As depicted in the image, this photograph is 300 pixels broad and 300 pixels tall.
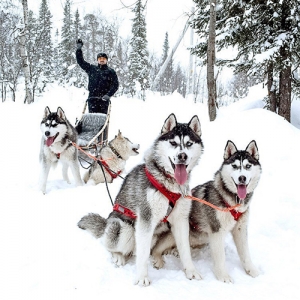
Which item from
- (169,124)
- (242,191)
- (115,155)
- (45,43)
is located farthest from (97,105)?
(45,43)

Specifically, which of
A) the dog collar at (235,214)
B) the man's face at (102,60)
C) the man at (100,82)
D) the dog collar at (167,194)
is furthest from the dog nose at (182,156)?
the man's face at (102,60)

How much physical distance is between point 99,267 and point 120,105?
12.3m

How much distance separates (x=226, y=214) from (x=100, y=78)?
5193 mm

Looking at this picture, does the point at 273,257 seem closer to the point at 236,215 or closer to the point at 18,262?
the point at 236,215

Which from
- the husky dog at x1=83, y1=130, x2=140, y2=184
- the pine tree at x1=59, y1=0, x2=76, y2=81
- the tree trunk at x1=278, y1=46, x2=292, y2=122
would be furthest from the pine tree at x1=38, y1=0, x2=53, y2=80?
the husky dog at x1=83, y1=130, x2=140, y2=184

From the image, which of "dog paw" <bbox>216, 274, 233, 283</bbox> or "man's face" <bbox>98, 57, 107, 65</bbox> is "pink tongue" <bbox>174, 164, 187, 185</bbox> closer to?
"dog paw" <bbox>216, 274, 233, 283</bbox>

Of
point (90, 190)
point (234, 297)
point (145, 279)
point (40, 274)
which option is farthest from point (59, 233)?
point (234, 297)

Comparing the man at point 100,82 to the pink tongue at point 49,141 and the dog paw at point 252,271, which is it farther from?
the dog paw at point 252,271

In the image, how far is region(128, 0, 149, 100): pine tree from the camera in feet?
82.4

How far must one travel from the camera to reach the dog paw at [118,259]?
2.66 m

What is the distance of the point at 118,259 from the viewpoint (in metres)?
2.69

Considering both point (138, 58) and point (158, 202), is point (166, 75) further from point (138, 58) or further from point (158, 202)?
point (158, 202)

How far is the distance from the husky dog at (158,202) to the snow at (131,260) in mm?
175

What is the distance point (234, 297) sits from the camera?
92.8 inches
